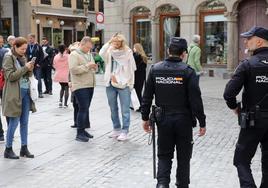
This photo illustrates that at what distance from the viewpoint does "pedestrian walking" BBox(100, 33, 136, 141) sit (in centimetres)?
896

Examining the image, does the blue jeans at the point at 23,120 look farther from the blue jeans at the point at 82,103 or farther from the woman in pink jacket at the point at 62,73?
the woman in pink jacket at the point at 62,73

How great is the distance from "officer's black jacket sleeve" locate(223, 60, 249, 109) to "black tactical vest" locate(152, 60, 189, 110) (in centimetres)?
46

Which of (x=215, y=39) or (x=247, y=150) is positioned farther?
(x=215, y=39)

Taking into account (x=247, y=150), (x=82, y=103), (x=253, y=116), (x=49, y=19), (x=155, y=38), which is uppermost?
(x=49, y=19)

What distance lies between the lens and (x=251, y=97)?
17.3ft

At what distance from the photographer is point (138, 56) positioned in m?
12.3

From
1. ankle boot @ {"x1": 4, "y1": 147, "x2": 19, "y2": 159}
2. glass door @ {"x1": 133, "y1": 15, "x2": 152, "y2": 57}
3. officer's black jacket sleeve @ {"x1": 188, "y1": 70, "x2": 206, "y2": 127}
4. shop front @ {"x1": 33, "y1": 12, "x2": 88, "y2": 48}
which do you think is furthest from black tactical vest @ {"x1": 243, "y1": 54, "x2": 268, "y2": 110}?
shop front @ {"x1": 33, "y1": 12, "x2": 88, "y2": 48}

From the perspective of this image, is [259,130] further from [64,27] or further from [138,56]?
[64,27]

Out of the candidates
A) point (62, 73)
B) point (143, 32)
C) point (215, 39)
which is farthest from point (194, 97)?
point (143, 32)

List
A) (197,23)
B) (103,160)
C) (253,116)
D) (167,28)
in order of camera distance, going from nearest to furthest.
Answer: (253,116) → (103,160) → (197,23) → (167,28)

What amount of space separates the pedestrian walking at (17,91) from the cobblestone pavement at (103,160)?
368 mm

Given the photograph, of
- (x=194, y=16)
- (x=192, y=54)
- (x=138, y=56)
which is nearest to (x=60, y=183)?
(x=138, y=56)

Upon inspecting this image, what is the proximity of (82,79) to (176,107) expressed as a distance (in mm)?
3589

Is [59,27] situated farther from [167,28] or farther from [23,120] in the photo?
[23,120]
